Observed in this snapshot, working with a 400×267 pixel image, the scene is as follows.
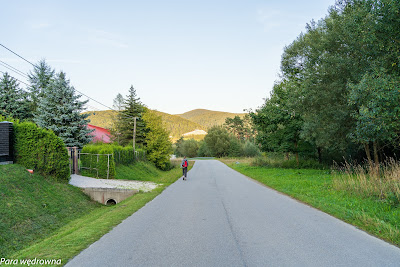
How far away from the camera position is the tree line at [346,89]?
10336 millimetres

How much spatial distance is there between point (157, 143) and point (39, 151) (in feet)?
73.6

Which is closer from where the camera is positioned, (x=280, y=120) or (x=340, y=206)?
(x=340, y=206)

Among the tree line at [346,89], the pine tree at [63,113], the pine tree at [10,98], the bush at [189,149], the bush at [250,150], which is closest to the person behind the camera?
the tree line at [346,89]

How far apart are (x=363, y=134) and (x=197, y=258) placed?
1076 cm

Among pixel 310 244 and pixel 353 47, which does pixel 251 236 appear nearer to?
pixel 310 244

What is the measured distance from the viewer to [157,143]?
1409 inches

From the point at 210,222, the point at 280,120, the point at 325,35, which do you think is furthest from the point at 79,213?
the point at 280,120

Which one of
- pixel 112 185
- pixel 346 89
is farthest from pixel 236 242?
pixel 346 89

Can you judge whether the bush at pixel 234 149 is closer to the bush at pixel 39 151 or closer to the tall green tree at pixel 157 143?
the tall green tree at pixel 157 143

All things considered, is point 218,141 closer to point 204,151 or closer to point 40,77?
point 204,151

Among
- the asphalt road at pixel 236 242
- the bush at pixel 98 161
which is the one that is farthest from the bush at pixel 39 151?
the asphalt road at pixel 236 242

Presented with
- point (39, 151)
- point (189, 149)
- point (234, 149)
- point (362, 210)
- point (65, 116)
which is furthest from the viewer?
point (189, 149)

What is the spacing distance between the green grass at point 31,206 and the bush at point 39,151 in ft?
2.37

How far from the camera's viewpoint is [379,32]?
38.3 ft
